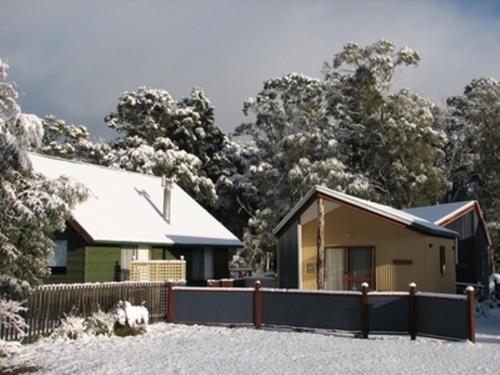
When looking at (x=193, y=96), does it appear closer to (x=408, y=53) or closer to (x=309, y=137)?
(x=309, y=137)

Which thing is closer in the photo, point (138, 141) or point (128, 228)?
point (128, 228)

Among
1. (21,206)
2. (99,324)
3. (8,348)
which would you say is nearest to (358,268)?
(99,324)

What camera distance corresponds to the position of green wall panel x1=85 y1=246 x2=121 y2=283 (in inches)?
800

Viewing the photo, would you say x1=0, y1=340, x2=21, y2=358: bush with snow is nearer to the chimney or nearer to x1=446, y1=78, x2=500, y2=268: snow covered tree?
the chimney

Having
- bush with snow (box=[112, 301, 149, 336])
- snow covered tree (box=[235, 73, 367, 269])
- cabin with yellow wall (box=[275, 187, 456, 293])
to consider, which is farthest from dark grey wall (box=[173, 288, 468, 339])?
snow covered tree (box=[235, 73, 367, 269])

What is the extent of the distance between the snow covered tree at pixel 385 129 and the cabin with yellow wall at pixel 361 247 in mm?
16278

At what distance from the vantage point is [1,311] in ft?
36.8

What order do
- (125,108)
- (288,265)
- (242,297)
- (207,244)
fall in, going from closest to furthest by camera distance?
(242,297), (288,265), (207,244), (125,108)

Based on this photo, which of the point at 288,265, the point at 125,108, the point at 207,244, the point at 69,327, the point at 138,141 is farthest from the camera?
the point at 125,108

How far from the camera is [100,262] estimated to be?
68.1 feet

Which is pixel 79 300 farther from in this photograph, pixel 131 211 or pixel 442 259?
pixel 442 259

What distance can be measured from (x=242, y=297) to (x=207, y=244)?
9156 mm

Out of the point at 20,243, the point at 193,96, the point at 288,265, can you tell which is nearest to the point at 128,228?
the point at 288,265

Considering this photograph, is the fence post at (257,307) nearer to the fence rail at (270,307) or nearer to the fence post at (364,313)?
the fence rail at (270,307)
